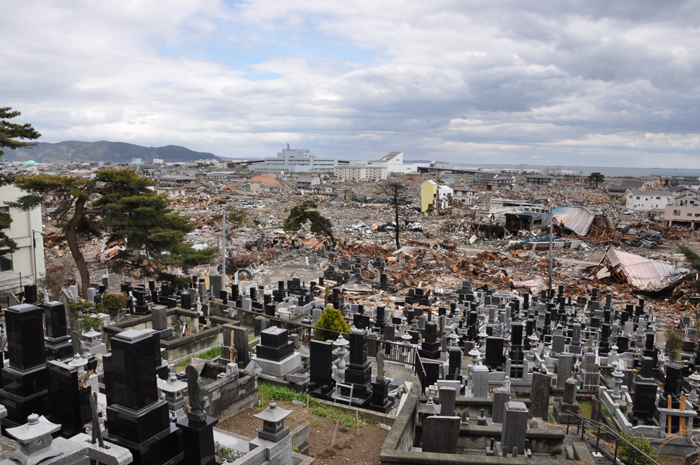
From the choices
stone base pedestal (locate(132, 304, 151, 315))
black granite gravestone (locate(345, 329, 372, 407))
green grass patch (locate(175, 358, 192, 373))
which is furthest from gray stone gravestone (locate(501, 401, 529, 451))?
stone base pedestal (locate(132, 304, 151, 315))

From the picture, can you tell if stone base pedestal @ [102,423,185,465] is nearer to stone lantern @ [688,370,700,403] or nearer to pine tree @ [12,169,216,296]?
stone lantern @ [688,370,700,403]

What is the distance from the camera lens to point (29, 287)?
11141 millimetres

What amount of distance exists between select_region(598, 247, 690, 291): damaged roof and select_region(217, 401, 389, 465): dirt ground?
22372mm

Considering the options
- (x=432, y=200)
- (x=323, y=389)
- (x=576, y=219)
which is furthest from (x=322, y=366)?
(x=432, y=200)

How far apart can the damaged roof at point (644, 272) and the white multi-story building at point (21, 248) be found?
3152cm

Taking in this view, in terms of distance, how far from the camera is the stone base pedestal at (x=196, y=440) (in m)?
5.26

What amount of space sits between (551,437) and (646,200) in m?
77.0

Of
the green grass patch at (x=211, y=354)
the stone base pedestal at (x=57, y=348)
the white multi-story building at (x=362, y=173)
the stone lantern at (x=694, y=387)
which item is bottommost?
the green grass patch at (x=211, y=354)

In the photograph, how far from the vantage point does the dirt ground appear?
687cm

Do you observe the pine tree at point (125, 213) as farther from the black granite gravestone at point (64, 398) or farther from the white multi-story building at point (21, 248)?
the black granite gravestone at point (64, 398)

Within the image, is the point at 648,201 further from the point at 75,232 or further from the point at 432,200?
the point at 75,232

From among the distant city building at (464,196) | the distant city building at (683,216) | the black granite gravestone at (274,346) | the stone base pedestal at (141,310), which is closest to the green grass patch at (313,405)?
the black granite gravestone at (274,346)

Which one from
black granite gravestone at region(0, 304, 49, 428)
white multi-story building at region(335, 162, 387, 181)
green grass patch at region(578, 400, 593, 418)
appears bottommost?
green grass patch at region(578, 400, 593, 418)

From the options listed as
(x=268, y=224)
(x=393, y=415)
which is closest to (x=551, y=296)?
(x=393, y=415)
